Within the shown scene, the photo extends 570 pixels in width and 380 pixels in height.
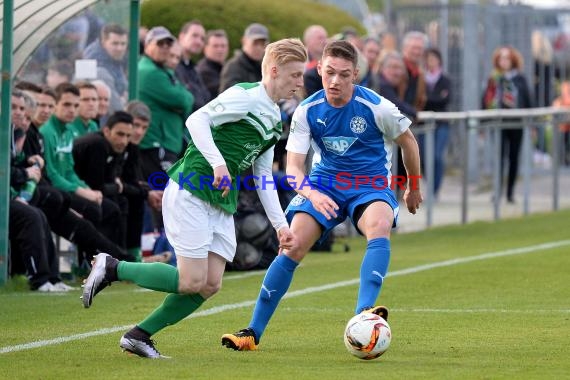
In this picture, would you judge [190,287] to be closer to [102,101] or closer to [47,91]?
[47,91]

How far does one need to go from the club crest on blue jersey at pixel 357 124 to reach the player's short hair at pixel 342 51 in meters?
0.33

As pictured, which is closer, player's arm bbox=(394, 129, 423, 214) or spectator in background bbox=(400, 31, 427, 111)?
player's arm bbox=(394, 129, 423, 214)

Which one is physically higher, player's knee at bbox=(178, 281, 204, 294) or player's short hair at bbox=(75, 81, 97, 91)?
player's short hair at bbox=(75, 81, 97, 91)

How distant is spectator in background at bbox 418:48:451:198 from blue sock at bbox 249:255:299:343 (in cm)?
1026

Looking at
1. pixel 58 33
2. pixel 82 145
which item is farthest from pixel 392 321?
pixel 58 33

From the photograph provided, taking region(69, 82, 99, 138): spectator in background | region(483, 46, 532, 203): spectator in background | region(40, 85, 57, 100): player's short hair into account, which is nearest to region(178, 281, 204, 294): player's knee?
A: region(40, 85, 57, 100): player's short hair

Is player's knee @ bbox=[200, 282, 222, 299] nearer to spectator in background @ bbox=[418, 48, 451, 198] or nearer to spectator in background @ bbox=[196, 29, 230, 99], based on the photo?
spectator in background @ bbox=[196, 29, 230, 99]

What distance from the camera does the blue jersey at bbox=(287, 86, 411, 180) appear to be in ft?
30.0

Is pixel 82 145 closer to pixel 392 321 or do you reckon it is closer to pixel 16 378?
pixel 392 321

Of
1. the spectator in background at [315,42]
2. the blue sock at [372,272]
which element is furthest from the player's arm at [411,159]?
the spectator in background at [315,42]

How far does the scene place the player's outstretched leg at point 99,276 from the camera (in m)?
8.46

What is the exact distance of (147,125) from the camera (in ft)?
45.7

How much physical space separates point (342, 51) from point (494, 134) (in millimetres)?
11341

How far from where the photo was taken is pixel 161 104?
49.3 ft
